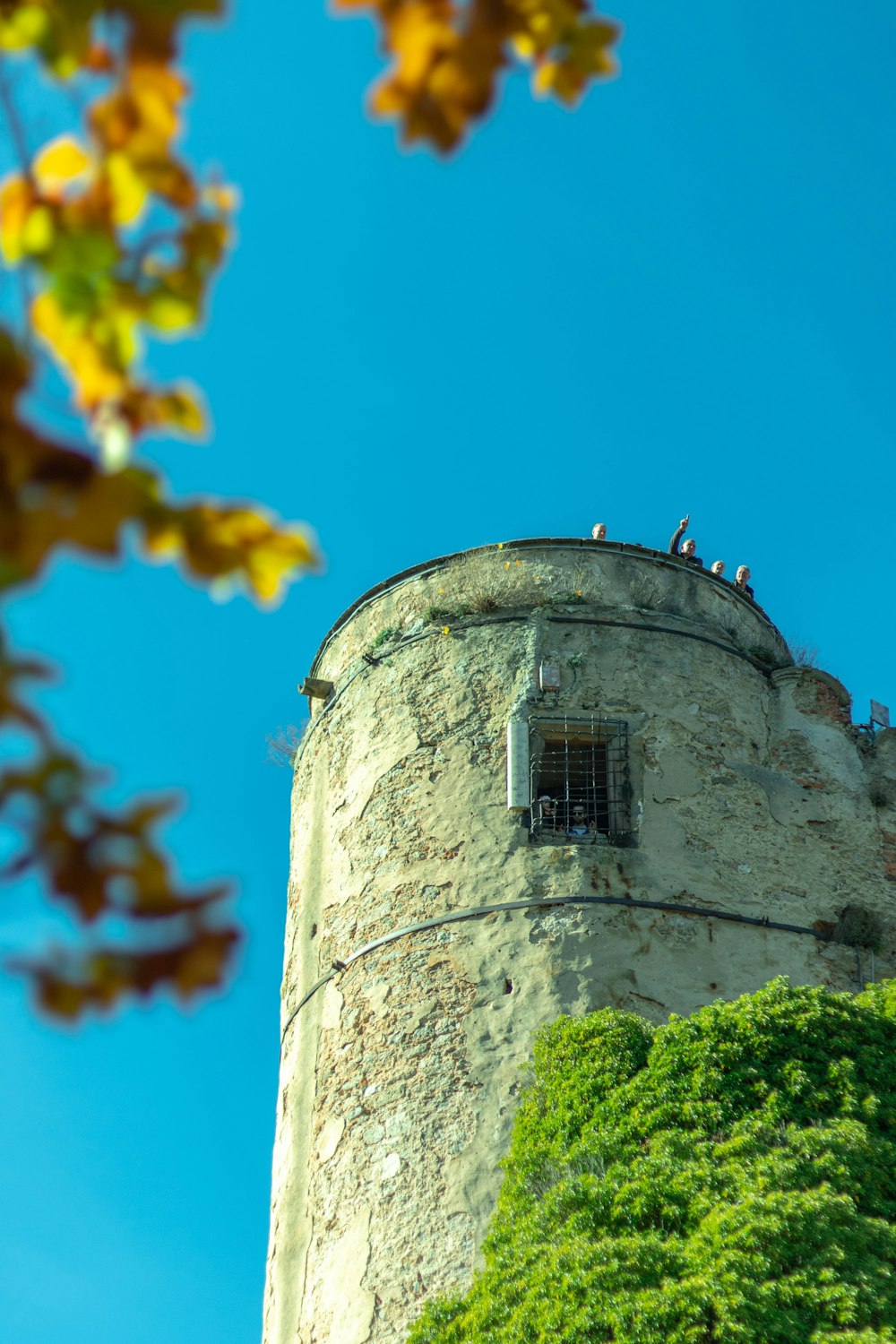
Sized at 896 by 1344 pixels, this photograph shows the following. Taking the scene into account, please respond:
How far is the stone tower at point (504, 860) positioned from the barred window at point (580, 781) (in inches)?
0.8

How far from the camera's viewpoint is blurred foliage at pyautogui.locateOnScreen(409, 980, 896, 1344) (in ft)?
25.8

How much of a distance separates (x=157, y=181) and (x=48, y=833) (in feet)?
2.82

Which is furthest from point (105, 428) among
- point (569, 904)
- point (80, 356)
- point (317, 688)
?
point (317, 688)

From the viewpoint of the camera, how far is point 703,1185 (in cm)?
872

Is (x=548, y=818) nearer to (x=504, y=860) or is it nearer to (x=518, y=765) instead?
(x=518, y=765)

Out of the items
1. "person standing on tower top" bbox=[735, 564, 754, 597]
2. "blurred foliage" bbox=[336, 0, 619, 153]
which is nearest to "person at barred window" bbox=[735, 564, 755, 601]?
"person standing on tower top" bbox=[735, 564, 754, 597]

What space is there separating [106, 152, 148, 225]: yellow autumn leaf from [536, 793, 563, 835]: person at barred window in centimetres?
964

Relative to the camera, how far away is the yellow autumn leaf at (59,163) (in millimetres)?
2312

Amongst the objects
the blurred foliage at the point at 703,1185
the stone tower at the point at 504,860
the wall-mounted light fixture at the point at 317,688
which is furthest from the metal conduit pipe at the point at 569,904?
the wall-mounted light fixture at the point at 317,688

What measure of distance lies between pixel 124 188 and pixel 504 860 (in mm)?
9446

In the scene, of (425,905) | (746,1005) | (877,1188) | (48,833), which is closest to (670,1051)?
(746,1005)

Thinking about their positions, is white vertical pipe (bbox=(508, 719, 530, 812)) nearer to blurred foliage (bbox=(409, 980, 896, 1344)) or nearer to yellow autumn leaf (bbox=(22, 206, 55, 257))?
blurred foliage (bbox=(409, 980, 896, 1344))

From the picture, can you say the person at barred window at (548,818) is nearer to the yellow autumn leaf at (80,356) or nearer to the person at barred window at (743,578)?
the person at barred window at (743,578)

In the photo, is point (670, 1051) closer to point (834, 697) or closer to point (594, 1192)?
point (594, 1192)
